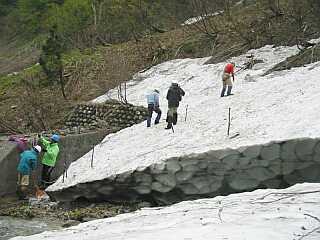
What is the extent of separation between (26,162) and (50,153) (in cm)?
99

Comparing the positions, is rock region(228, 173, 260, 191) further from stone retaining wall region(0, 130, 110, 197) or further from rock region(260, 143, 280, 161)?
stone retaining wall region(0, 130, 110, 197)

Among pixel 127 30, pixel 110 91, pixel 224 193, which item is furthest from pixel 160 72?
pixel 224 193

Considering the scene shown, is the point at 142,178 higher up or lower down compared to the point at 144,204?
higher up

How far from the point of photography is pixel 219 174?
12562 mm

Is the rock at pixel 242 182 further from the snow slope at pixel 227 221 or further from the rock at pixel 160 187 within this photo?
the snow slope at pixel 227 221

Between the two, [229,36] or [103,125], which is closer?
[103,125]

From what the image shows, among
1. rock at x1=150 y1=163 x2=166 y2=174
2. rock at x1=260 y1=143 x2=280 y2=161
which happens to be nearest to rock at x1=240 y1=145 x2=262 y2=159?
rock at x1=260 y1=143 x2=280 y2=161

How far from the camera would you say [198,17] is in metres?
32.1

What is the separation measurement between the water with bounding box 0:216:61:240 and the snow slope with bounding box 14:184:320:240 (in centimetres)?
235

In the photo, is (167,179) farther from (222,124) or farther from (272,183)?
(222,124)

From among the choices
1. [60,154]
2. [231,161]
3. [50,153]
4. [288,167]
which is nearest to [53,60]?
[60,154]

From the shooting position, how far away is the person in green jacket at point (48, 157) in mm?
16266

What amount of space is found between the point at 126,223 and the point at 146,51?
22.2 meters

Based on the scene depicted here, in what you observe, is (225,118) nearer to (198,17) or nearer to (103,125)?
(103,125)
